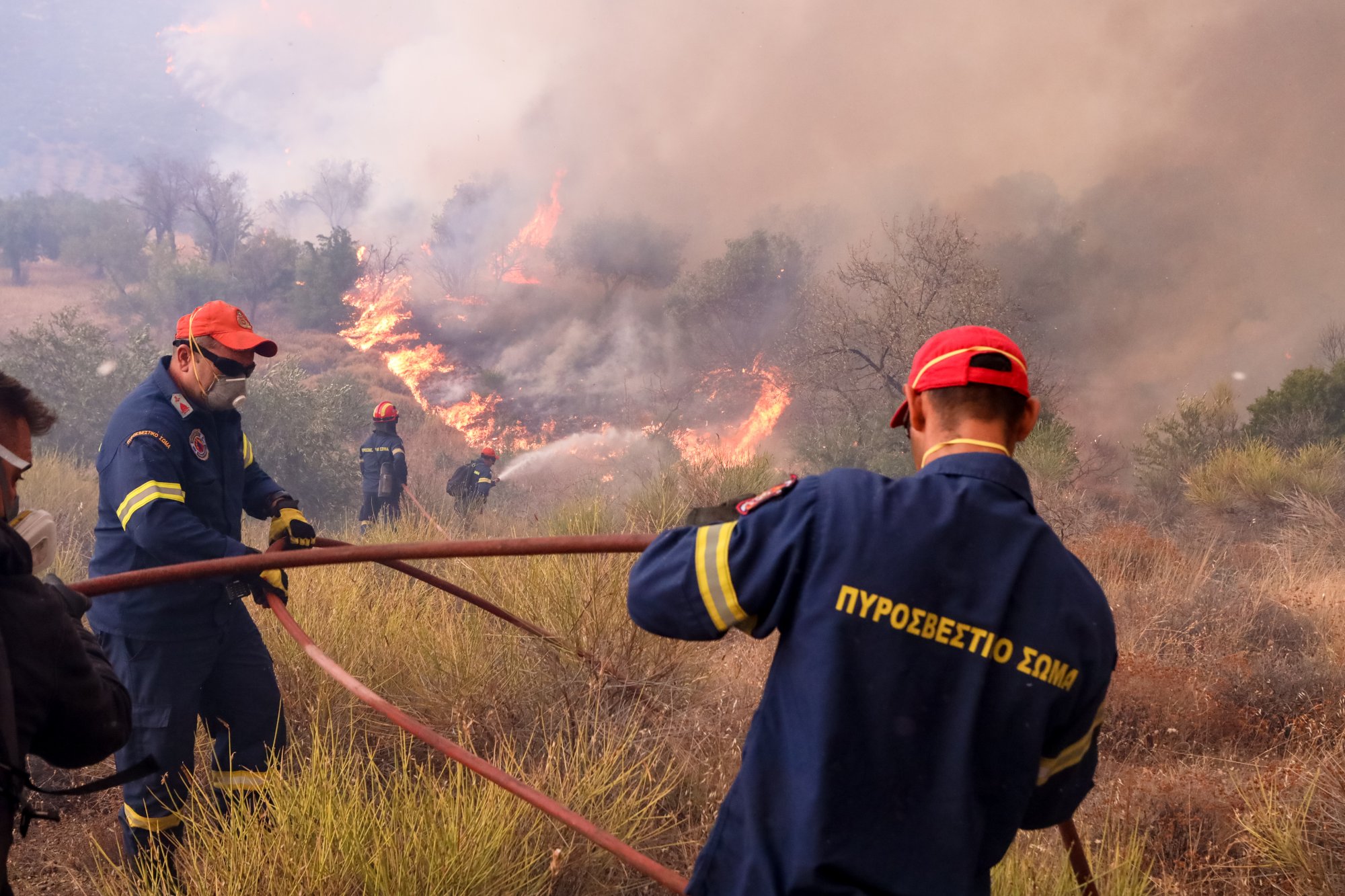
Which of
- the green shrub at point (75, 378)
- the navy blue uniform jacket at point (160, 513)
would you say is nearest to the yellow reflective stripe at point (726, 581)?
the navy blue uniform jacket at point (160, 513)

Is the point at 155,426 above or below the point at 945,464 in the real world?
below

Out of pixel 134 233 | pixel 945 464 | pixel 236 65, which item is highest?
pixel 236 65

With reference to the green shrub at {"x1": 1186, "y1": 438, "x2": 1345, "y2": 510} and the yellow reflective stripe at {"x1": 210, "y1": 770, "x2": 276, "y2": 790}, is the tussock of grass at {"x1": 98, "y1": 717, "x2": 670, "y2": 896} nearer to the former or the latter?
the yellow reflective stripe at {"x1": 210, "y1": 770, "x2": 276, "y2": 790}

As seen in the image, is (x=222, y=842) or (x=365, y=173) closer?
(x=222, y=842)

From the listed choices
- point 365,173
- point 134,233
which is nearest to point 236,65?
point 365,173

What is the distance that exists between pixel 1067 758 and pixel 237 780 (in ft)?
9.58

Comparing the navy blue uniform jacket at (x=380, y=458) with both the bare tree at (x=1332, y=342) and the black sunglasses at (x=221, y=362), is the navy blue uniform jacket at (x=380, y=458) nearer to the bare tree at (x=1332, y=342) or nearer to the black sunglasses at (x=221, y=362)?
the black sunglasses at (x=221, y=362)

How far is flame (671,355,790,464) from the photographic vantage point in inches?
722

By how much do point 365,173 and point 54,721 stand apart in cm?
5945

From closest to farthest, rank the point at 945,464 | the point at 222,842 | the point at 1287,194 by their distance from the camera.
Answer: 1. the point at 945,464
2. the point at 222,842
3. the point at 1287,194

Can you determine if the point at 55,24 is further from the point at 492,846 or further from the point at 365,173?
the point at 492,846

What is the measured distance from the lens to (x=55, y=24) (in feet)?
336

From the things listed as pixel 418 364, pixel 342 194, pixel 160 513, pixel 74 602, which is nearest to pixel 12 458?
pixel 74 602

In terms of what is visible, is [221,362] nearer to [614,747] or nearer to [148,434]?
[148,434]
